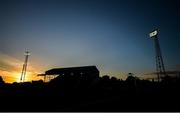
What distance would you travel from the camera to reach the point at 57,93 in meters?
26.7

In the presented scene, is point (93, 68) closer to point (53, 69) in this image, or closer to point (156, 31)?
point (53, 69)

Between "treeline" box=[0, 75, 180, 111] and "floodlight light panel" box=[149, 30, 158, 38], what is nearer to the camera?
"treeline" box=[0, 75, 180, 111]

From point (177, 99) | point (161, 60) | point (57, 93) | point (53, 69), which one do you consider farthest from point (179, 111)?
point (53, 69)

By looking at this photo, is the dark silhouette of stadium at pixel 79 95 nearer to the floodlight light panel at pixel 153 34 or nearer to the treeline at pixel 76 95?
the treeline at pixel 76 95

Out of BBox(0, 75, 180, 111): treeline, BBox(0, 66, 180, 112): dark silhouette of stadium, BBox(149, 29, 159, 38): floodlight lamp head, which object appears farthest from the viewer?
BBox(149, 29, 159, 38): floodlight lamp head

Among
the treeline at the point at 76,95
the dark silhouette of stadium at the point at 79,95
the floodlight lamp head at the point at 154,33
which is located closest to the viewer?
the dark silhouette of stadium at the point at 79,95

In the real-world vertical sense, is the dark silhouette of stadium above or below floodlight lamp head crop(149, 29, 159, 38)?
below

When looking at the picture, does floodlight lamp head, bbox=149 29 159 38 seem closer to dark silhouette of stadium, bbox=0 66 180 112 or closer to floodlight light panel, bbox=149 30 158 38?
floodlight light panel, bbox=149 30 158 38

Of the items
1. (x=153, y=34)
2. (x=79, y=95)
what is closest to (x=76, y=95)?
(x=79, y=95)

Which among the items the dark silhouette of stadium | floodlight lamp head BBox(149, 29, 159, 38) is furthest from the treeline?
floodlight lamp head BBox(149, 29, 159, 38)

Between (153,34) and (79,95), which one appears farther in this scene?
(153,34)

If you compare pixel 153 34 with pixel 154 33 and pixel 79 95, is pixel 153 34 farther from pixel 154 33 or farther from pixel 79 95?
pixel 79 95

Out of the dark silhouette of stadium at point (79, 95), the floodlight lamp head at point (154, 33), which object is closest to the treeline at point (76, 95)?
the dark silhouette of stadium at point (79, 95)

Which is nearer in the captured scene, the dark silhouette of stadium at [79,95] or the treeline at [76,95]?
the dark silhouette of stadium at [79,95]
